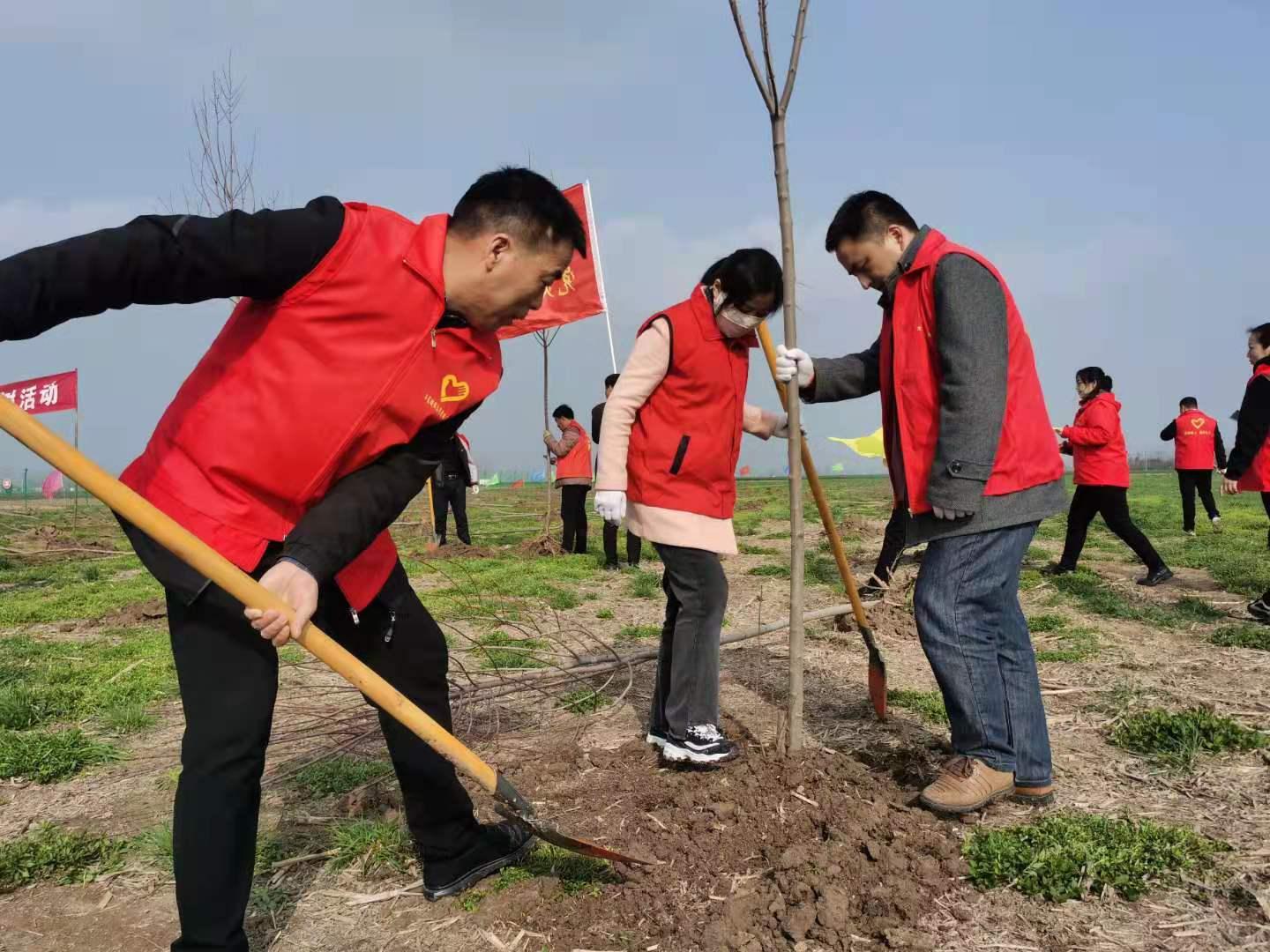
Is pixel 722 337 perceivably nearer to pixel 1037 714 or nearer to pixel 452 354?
pixel 452 354

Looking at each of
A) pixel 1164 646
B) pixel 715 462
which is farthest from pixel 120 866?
pixel 1164 646

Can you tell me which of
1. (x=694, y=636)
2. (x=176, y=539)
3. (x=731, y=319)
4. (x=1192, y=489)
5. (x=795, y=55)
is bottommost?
(x=1192, y=489)

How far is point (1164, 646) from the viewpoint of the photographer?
18.5ft

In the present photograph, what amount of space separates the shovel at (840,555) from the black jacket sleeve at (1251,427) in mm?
4075

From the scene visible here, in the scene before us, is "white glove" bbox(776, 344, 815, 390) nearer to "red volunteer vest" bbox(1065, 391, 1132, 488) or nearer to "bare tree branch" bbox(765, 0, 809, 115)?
"bare tree branch" bbox(765, 0, 809, 115)

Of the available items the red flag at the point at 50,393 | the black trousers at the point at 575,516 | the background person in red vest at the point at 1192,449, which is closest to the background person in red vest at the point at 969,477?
the black trousers at the point at 575,516

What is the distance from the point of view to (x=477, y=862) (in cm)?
273

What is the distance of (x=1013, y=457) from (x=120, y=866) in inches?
135

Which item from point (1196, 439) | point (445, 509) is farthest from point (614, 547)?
point (1196, 439)

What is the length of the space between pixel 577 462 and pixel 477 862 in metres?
8.97

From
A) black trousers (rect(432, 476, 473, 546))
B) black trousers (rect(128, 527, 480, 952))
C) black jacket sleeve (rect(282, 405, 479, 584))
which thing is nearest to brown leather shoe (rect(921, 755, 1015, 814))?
black jacket sleeve (rect(282, 405, 479, 584))

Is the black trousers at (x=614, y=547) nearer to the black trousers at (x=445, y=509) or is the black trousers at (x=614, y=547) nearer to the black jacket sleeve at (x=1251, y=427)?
the black trousers at (x=445, y=509)

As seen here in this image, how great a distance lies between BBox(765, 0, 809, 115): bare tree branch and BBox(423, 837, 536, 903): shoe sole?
9.10ft

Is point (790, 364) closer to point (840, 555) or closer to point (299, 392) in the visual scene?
point (840, 555)
